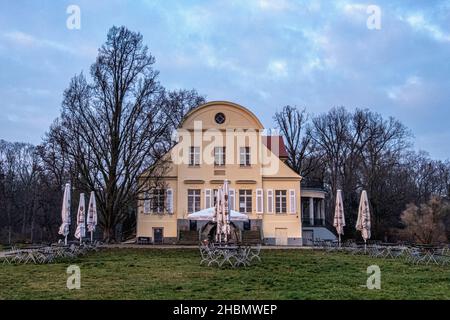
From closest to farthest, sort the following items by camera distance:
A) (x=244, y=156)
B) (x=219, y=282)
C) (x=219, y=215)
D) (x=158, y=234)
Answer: (x=219, y=282)
(x=219, y=215)
(x=158, y=234)
(x=244, y=156)

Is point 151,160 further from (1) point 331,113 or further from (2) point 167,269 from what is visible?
(1) point 331,113

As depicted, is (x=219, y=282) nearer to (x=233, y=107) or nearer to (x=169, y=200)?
(x=169, y=200)

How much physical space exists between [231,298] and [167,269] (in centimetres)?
628

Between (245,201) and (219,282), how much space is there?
2569 cm

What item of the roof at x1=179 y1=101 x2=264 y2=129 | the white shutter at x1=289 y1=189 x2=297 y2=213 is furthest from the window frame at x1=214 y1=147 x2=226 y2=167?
the white shutter at x1=289 y1=189 x2=297 y2=213

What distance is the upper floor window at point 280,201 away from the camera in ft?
122

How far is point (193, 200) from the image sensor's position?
36875 mm

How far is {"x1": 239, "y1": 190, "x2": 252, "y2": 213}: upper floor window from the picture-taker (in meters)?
36.8

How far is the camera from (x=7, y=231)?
153 ft

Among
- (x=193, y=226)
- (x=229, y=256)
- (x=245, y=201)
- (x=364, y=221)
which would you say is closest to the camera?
(x=229, y=256)

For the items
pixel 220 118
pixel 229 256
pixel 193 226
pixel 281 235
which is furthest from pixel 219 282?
pixel 220 118

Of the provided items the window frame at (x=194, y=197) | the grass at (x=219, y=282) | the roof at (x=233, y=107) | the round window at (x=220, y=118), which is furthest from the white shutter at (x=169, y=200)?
the grass at (x=219, y=282)

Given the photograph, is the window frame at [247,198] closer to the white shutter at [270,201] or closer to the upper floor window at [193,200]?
the white shutter at [270,201]
